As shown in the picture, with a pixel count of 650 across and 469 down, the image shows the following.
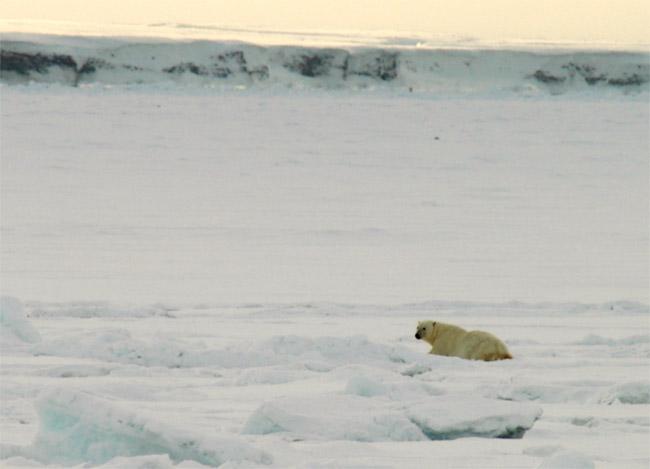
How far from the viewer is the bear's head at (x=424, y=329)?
642cm

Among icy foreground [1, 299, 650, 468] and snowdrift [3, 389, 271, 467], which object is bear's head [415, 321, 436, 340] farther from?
snowdrift [3, 389, 271, 467]

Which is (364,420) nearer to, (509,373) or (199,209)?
(509,373)

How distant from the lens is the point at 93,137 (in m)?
19.6

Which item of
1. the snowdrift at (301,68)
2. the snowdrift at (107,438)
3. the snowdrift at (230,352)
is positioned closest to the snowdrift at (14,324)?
the snowdrift at (230,352)

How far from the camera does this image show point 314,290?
27.8 feet

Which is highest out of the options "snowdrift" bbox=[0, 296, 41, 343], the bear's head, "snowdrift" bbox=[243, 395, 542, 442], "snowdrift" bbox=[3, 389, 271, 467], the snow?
the snow

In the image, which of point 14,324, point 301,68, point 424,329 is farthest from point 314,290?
point 301,68

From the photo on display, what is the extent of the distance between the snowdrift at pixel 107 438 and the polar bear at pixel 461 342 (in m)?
2.31

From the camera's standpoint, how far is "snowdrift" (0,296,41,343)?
6.09 meters

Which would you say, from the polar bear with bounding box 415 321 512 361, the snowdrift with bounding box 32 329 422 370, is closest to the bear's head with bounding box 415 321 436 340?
the polar bear with bounding box 415 321 512 361

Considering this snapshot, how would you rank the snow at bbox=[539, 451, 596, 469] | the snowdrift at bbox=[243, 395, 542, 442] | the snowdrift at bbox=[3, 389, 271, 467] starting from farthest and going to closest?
the snowdrift at bbox=[243, 395, 542, 442] → the snowdrift at bbox=[3, 389, 271, 467] → the snow at bbox=[539, 451, 596, 469]

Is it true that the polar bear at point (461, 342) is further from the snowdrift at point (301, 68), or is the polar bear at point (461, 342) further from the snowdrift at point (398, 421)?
the snowdrift at point (301, 68)

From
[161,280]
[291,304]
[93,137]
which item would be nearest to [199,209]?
[161,280]

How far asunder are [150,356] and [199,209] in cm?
756
